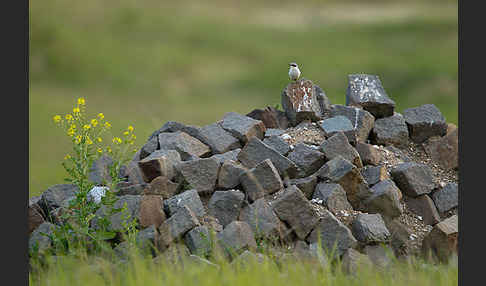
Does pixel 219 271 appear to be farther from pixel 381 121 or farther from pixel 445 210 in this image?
pixel 381 121

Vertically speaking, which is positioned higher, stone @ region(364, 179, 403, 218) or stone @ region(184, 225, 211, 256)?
stone @ region(364, 179, 403, 218)

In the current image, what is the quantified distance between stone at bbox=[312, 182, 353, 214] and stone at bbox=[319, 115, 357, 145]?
85 cm

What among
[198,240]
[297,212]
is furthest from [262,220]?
[198,240]

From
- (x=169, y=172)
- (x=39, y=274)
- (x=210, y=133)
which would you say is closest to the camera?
(x=39, y=274)

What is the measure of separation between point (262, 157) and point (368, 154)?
121cm

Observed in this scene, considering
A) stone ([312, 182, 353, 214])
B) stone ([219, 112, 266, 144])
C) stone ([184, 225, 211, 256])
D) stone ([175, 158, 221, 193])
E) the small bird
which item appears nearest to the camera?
stone ([184, 225, 211, 256])

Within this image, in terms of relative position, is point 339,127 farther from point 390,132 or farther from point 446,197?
point 446,197

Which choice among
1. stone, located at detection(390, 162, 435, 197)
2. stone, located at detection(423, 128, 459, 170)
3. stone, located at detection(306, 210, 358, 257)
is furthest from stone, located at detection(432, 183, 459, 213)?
stone, located at detection(306, 210, 358, 257)

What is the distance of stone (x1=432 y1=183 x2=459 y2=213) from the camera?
19.5 ft

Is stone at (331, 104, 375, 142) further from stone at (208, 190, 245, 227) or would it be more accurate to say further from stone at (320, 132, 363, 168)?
stone at (208, 190, 245, 227)

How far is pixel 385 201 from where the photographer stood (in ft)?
18.4

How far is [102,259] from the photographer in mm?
4668

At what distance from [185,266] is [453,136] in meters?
3.77

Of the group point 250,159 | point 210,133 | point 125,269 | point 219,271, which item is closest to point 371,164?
point 250,159
